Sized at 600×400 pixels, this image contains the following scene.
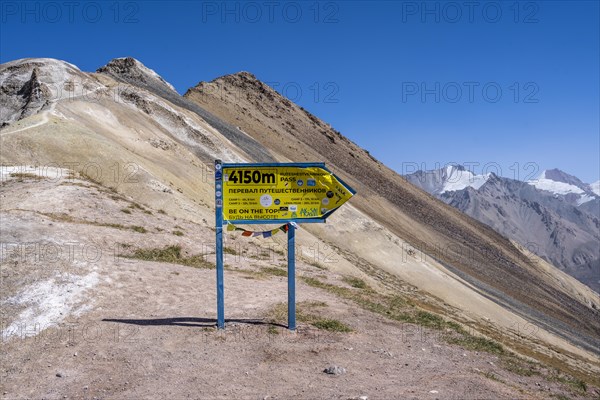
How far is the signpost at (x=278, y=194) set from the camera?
10.9 m

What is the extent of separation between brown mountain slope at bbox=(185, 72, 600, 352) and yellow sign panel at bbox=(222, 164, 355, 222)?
36.3 metres

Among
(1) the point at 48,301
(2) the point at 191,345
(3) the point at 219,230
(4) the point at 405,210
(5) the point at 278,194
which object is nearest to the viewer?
(2) the point at 191,345

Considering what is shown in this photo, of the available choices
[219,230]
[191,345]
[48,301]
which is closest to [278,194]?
[219,230]

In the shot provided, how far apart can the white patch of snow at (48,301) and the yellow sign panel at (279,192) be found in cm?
365

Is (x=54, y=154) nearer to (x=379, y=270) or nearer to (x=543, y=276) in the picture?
(x=379, y=270)

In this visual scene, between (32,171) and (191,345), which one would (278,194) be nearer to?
(191,345)

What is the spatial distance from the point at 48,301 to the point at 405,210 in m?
60.6

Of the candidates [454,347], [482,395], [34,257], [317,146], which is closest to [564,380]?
[454,347]

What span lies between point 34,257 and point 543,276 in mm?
80618

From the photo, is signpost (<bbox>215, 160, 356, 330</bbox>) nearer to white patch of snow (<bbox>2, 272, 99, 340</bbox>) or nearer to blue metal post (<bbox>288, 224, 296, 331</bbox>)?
blue metal post (<bbox>288, 224, 296, 331</bbox>)

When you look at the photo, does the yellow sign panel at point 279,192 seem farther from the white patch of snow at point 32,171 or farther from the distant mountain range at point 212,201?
the white patch of snow at point 32,171

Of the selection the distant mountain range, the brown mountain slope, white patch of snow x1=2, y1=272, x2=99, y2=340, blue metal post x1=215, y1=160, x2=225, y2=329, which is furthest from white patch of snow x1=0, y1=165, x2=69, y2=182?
the brown mountain slope

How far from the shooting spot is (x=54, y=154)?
26062 mm

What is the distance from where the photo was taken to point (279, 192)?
11062mm
